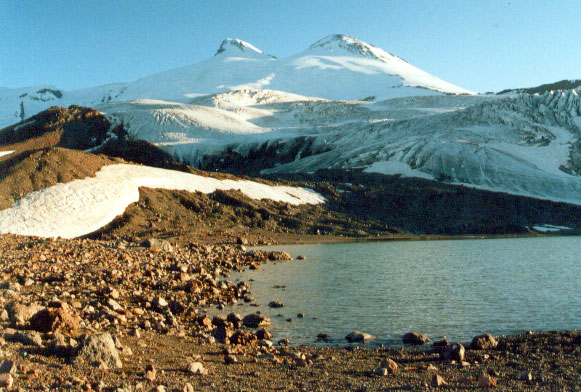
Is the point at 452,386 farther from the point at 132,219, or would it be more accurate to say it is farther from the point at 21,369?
the point at 132,219

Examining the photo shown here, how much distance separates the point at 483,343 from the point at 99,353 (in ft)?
28.4

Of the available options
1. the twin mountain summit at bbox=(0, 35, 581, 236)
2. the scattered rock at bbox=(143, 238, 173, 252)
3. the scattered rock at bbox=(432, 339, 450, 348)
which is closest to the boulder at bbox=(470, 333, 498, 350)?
the scattered rock at bbox=(432, 339, 450, 348)

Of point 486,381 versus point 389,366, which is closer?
point 486,381

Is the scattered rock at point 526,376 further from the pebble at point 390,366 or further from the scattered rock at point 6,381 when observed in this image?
the scattered rock at point 6,381

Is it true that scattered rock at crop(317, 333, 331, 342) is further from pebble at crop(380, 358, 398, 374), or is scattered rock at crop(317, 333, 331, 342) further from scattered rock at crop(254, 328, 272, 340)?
pebble at crop(380, 358, 398, 374)

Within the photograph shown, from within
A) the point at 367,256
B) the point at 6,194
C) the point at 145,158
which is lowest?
the point at 367,256

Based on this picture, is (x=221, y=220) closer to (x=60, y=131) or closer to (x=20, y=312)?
(x=20, y=312)

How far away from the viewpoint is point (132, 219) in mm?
43406

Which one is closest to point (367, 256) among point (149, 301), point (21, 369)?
point (149, 301)

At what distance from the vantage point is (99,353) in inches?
350

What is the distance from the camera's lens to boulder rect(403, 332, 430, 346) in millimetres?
13016

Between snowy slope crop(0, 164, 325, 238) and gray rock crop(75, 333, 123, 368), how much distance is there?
27.8 meters

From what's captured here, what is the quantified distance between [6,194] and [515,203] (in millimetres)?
68987

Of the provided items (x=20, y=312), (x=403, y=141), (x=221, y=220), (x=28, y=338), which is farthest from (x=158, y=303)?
(x=403, y=141)
